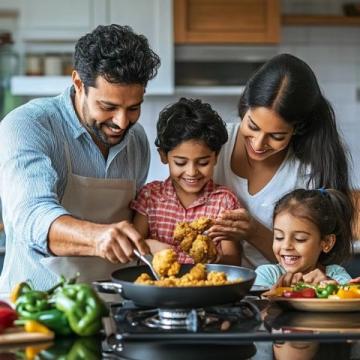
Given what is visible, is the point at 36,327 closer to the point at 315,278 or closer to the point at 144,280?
the point at 144,280

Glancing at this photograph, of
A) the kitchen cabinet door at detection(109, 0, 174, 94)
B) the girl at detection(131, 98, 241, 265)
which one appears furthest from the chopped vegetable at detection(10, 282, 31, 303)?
the kitchen cabinet door at detection(109, 0, 174, 94)

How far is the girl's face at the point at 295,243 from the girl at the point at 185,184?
16 centimetres

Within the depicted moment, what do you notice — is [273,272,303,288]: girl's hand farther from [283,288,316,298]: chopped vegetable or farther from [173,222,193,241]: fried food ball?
[173,222,193,241]: fried food ball

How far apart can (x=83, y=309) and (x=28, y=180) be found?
539mm

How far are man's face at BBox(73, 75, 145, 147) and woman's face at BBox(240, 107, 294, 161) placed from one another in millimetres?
341

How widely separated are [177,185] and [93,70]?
0.54 meters

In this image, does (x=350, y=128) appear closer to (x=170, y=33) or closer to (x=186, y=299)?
(x=170, y=33)

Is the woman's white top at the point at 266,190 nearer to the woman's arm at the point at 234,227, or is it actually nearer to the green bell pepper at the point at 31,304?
the woman's arm at the point at 234,227

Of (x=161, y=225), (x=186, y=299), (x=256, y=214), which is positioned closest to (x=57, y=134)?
(x=161, y=225)

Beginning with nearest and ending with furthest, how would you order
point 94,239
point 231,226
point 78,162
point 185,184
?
point 94,239, point 231,226, point 78,162, point 185,184

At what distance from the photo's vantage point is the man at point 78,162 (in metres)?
2.11

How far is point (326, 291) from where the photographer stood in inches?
79.6

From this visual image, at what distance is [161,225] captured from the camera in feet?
8.79

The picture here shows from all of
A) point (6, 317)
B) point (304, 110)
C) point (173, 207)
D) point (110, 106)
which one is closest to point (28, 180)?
point (110, 106)
